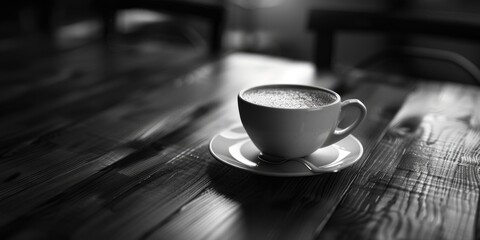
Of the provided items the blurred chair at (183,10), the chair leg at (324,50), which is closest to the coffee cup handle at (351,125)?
the chair leg at (324,50)

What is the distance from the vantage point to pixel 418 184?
0.62 meters

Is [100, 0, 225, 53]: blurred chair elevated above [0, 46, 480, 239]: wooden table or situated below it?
above

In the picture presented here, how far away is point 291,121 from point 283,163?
64mm

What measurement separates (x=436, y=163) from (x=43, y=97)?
0.69 meters

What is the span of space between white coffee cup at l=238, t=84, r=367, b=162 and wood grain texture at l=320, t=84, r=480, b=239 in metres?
0.07

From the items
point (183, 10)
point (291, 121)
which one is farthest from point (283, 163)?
point (183, 10)

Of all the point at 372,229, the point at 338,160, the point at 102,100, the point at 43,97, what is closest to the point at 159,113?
the point at 102,100

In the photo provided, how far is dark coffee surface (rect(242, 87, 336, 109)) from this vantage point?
0.65 m

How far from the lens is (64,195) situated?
0.57 m

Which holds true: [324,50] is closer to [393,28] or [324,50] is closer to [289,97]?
[393,28]

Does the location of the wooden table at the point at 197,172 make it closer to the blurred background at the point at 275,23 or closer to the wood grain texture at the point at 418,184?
the wood grain texture at the point at 418,184

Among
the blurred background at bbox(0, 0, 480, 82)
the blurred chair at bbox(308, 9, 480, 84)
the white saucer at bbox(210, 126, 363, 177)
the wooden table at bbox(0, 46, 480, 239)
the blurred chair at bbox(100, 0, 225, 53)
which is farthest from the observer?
the blurred background at bbox(0, 0, 480, 82)

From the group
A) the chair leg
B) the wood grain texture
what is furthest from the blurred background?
the wood grain texture

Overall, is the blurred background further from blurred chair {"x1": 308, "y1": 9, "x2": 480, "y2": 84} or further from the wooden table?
the wooden table
